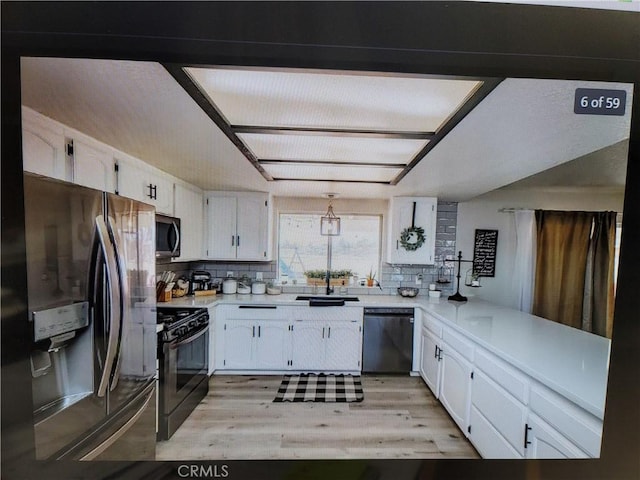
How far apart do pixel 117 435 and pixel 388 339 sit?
2.35 m

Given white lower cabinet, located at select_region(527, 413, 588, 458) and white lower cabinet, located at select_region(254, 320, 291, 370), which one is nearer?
white lower cabinet, located at select_region(527, 413, 588, 458)

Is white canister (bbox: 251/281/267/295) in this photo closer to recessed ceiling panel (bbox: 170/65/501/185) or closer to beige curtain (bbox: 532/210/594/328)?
recessed ceiling panel (bbox: 170/65/501/185)

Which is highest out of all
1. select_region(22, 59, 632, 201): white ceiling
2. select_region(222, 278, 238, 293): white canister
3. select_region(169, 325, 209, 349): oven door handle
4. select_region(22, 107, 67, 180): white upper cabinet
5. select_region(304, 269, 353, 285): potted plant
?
select_region(22, 59, 632, 201): white ceiling

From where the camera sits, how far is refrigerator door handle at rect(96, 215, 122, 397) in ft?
1.97

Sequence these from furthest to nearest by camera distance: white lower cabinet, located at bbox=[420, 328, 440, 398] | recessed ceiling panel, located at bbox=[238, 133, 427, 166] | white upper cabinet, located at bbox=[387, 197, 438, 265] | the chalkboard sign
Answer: the chalkboard sign < white upper cabinet, located at bbox=[387, 197, 438, 265] < white lower cabinet, located at bbox=[420, 328, 440, 398] < recessed ceiling panel, located at bbox=[238, 133, 427, 166]

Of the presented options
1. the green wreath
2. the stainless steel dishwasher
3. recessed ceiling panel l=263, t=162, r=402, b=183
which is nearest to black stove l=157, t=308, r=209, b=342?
recessed ceiling panel l=263, t=162, r=402, b=183

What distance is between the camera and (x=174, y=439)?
1.95ft

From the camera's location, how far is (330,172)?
5.06 ft

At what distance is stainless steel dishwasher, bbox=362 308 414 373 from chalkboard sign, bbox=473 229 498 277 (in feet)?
3.08

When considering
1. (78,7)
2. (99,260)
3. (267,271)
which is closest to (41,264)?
(99,260)

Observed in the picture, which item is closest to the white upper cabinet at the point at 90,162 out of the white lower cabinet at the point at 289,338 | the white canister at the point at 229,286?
the white lower cabinet at the point at 289,338

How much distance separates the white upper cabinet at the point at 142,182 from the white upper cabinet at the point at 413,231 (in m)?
2.01

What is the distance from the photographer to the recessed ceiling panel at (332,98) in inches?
21.5

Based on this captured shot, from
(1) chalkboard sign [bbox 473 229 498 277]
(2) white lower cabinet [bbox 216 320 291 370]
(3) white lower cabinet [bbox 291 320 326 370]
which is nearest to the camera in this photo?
(2) white lower cabinet [bbox 216 320 291 370]
